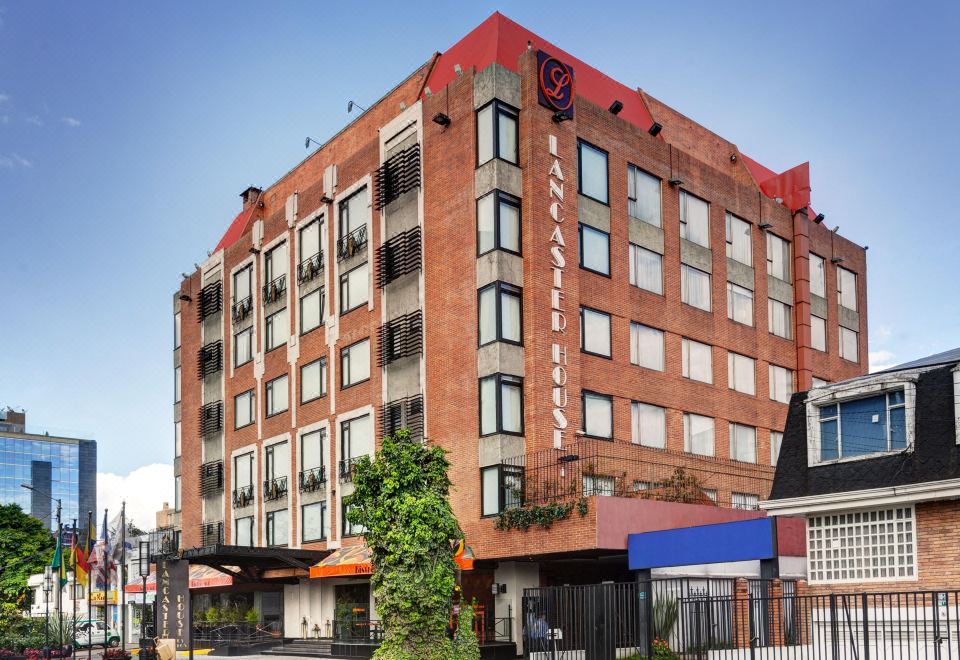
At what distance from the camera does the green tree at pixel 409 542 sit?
24562mm

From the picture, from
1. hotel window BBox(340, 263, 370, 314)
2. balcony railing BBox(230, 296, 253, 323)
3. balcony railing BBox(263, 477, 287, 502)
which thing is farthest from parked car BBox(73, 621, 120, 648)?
hotel window BBox(340, 263, 370, 314)

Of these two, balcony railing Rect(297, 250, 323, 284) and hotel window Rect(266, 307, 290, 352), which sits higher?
balcony railing Rect(297, 250, 323, 284)

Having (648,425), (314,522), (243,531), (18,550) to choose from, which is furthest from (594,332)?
(18,550)

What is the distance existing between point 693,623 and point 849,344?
1284 inches

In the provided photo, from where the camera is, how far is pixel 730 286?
49031 millimetres

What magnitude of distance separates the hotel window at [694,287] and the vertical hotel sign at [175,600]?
77.1 ft

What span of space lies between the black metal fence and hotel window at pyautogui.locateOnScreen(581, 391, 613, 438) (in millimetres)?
8504

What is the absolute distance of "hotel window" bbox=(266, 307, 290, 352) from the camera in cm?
5291

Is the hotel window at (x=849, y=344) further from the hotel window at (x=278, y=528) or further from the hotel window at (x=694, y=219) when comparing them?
the hotel window at (x=278, y=528)

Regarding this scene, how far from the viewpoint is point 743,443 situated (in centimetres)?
4806

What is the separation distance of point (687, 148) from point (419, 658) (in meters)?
32.7

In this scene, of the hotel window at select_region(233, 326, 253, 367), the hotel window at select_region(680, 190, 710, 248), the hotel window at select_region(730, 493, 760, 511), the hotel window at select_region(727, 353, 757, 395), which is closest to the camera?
the hotel window at select_region(730, 493, 760, 511)

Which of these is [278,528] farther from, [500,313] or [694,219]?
[694,219]

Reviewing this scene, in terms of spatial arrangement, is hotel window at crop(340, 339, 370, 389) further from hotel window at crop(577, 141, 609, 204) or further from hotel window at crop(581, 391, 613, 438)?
hotel window at crop(577, 141, 609, 204)
